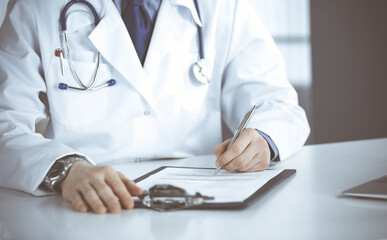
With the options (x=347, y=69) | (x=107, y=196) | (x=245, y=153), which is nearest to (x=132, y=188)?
(x=107, y=196)

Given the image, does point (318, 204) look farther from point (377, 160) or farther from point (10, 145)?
point (10, 145)

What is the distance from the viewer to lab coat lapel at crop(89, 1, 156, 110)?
1.33 m

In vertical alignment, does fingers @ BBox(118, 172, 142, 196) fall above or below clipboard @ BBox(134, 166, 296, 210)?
above

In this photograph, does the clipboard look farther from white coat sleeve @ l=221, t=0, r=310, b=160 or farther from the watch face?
white coat sleeve @ l=221, t=0, r=310, b=160

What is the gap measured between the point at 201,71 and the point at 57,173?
62 cm

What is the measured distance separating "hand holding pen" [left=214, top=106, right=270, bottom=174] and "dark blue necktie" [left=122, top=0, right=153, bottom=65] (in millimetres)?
443

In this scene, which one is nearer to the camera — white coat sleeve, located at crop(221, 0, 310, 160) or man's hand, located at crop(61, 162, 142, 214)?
man's hand, located at crop(61, 162, 142, 214)

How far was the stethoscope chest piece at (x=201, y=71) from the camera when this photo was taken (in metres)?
1.43

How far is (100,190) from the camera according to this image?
0.84 m

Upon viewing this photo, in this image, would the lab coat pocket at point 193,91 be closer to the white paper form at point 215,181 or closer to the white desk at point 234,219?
the white paper form at point 215,181

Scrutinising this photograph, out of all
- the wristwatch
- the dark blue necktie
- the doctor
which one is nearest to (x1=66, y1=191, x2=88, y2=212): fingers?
the wristwatch

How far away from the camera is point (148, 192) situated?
87cm

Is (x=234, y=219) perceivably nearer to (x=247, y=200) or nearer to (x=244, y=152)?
(x=247, y=200)

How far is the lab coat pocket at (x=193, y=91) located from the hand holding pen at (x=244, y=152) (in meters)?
0.35
